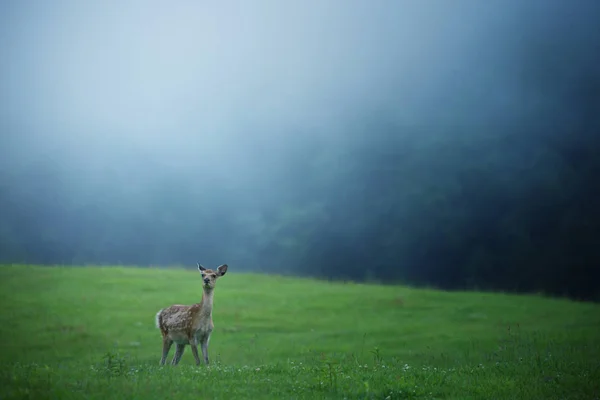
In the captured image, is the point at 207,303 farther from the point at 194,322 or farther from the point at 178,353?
the point at 178,353

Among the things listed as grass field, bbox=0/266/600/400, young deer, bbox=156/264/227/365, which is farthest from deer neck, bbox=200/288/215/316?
grass field, bbox=0/266/600/400

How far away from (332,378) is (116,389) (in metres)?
5.59

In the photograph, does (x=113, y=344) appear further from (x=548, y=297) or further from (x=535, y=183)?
(x=535, y=183)

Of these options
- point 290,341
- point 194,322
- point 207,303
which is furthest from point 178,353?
point 290,341

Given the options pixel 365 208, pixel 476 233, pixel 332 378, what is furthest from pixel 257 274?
pixel 332 378

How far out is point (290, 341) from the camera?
32.3 m

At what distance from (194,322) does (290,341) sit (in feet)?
39.7

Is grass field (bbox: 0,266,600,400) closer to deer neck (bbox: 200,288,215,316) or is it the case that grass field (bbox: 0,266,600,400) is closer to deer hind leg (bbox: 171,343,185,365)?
deer hind leg (bbox: 171,343,185,365)

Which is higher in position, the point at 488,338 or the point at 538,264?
the point at 538,264

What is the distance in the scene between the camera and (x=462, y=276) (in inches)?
2089

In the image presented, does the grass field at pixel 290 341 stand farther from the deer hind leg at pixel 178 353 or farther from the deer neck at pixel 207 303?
the deer neck at pixel 207 303

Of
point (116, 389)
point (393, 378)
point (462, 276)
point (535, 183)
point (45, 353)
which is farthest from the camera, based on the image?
point (535, 183)

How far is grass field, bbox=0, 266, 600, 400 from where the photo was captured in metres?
16.2

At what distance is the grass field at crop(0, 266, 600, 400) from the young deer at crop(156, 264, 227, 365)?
99 cm
